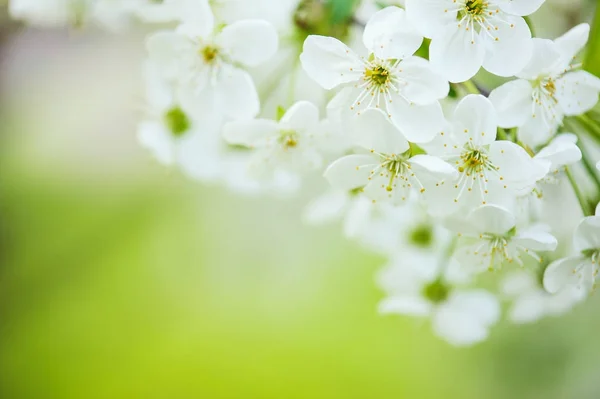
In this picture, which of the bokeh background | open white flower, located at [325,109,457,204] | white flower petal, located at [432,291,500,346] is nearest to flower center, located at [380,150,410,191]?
open white flower, located at [325,109,457,204]

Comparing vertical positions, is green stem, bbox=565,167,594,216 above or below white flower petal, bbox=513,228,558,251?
above

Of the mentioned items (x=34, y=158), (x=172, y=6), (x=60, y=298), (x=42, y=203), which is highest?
(x=34, y=158)

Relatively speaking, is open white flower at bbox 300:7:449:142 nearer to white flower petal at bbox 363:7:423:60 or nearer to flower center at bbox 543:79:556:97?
white flower petal at bbox 363:7:423:60

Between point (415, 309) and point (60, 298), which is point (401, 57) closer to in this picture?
point (415, 309)

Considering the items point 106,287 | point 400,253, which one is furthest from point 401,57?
point 106,287

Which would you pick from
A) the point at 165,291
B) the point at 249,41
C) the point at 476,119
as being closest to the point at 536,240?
the point at 476,119

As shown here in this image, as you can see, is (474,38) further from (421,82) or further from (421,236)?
(421,236)

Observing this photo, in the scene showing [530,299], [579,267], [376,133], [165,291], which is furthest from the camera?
[165,291]
